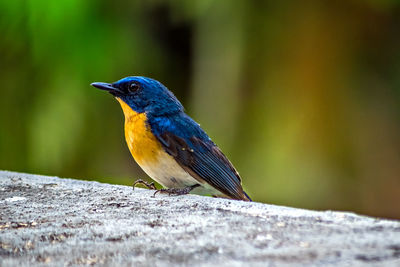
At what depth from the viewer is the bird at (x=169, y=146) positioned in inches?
140

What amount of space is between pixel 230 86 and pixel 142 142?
4.10 m

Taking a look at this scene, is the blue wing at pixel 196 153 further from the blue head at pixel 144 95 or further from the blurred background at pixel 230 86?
the blurred background at pixel 230 86

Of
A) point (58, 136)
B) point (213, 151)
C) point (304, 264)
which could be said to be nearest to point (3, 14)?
point (58, 136)

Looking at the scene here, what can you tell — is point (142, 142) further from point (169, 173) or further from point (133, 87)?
point (133, 87)

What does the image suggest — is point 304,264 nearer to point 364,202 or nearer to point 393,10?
point 364,202

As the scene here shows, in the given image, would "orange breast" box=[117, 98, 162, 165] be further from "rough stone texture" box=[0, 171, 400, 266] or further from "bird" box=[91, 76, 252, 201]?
"rough stone texture" box=[0, 171, 400, 266]

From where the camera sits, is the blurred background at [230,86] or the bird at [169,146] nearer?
the bird at [169,146]

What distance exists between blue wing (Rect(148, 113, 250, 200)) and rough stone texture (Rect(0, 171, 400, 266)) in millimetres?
621

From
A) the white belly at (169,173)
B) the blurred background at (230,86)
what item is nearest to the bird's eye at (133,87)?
the white belly at (169,173)

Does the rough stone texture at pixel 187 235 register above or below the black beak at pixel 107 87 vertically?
below

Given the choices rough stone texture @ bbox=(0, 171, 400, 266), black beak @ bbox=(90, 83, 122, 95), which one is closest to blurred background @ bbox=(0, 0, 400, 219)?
black beak @ bbox=(90, 83, 122, 95)

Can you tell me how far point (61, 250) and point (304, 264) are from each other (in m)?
0.79

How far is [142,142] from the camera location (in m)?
3.58

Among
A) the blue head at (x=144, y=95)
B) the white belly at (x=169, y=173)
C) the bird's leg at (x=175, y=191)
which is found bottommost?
the bird's leg at (x=175, y=191)
